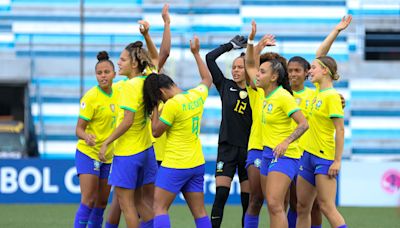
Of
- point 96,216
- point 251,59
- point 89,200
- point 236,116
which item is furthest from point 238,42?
point 96,216

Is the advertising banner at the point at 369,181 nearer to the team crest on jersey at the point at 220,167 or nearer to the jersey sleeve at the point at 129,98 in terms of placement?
the team crest on jersey at the point at 220,167

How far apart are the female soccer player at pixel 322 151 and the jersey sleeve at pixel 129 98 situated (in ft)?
5.94

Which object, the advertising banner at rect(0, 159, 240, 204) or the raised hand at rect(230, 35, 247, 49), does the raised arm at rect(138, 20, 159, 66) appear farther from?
the advertising banner at rect(0, 159, 240, 204)

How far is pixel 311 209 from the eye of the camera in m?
10.0

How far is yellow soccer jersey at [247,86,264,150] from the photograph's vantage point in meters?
9.97

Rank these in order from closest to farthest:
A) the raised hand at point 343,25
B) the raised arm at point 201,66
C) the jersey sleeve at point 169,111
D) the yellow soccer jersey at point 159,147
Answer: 1. the jersey sleeve at point 169,111
2. the raised arm at point 201,66
3. the raised hand at point 343,25
4. the yellow soccer jersey at point 159,147

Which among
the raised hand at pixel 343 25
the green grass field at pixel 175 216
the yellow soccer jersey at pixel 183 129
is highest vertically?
the raised hand at pixel 343 25

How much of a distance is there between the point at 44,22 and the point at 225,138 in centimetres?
1168

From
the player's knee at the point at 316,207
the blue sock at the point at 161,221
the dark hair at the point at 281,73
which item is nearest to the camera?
the blue sock at the point at 161,221

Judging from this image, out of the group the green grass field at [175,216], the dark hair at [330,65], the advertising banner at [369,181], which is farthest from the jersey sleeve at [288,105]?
the advertising banner at [369,181]

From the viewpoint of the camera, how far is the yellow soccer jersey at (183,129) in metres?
8.88

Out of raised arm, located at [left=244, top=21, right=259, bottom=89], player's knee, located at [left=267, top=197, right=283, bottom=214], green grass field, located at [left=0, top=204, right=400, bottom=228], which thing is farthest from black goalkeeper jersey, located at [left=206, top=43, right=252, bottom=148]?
green grass field, located at [left=0, top=204, right=400, bottom=228]

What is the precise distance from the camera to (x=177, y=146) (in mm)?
9023

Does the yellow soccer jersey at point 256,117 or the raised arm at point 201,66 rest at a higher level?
the raised arm at point 201,66
